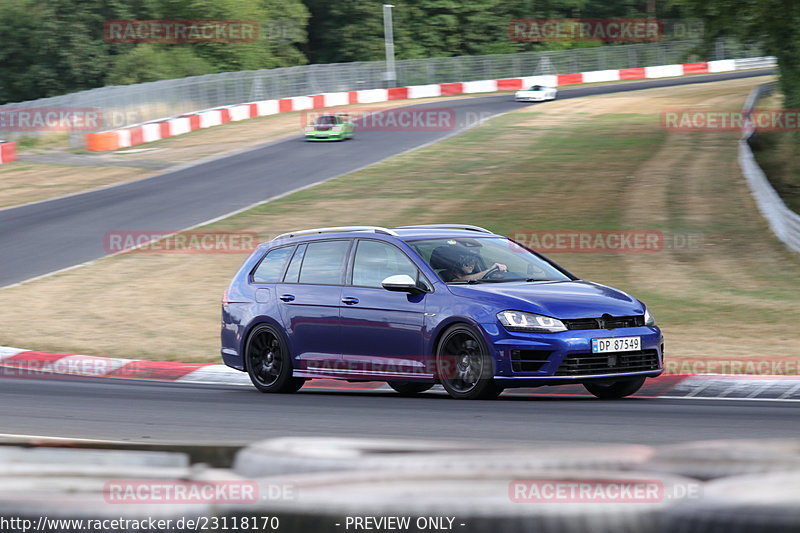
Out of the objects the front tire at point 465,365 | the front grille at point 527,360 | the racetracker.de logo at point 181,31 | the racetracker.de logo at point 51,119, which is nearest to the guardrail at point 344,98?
the racetracker.de logo at point 51,119

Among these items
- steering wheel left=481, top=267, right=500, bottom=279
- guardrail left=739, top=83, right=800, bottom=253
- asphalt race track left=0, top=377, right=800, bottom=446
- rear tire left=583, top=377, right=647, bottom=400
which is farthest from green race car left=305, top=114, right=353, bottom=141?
rear tire left=583, top=377, right=647, bottom=400

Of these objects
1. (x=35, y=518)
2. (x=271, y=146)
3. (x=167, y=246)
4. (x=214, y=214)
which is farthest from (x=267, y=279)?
(x=271, y=146)

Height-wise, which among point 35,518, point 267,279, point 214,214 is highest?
point 35,518

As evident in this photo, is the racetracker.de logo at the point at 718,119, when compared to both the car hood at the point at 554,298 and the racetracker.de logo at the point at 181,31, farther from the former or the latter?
the racetracker.de logo at the point at 181,31

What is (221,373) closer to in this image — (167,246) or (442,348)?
(442,348)

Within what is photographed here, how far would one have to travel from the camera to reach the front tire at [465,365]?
910 cm

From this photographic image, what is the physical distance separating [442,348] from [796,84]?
18774mm

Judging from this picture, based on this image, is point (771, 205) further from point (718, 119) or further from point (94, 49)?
point (94, 49)

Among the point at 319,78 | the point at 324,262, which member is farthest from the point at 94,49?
the point at 324,262

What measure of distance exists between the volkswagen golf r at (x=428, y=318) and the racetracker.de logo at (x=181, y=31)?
73.1 metres

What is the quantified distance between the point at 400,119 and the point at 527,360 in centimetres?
4346

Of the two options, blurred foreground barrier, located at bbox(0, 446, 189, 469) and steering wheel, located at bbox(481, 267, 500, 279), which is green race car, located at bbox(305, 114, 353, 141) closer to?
steering wheel, located at bbox(481, 267, 500, 279)

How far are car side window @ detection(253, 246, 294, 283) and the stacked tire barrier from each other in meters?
7.73

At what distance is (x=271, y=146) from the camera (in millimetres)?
42844
